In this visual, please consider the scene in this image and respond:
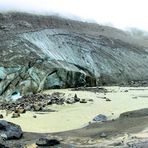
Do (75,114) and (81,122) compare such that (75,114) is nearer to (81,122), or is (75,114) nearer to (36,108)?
(81,122)

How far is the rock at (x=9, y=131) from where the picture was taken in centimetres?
1465

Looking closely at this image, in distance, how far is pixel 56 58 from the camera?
34875mm

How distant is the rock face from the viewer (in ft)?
99.5

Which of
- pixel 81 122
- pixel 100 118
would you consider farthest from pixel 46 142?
pixel 100 118

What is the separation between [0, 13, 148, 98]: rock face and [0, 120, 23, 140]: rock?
1204 centimetres

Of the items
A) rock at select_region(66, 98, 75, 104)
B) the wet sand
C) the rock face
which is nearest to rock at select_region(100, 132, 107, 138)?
the wet sand

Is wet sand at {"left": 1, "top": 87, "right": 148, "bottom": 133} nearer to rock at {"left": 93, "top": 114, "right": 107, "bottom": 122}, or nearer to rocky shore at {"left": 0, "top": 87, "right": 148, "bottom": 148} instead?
rocky shore at {"left": 0, "top": 87, "right": 148, "bottom": 148}

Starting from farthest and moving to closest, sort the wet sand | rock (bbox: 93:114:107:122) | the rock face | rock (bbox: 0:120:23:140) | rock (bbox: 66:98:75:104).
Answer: the rock face < rock (bbox: 66:98:75:104) < rock (bbox: 93:114:107:122) < the wet sand < rock (bbox: 0:120:23:140)

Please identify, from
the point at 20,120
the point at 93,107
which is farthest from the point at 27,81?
the point at 20,120

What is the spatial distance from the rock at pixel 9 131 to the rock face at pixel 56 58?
12045 millimetres

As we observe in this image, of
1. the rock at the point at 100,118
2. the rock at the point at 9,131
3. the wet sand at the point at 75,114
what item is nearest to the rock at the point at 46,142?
the rock at the point at 9,131

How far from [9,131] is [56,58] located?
20.2 meters

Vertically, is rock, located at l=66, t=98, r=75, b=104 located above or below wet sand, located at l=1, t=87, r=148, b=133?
above

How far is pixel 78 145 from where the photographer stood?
13992 millimetres
